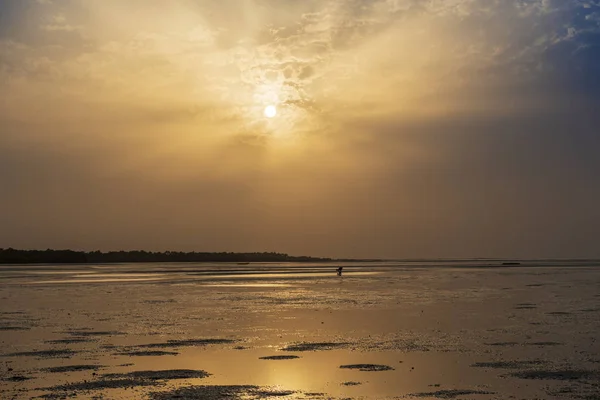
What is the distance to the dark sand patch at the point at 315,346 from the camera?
2261cm

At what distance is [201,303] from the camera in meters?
42.3

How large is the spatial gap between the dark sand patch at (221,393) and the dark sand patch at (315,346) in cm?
617

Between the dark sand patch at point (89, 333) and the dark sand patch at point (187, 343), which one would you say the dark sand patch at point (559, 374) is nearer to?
the dark sand patch at point (187, 343)

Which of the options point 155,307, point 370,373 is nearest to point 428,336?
point 370,373

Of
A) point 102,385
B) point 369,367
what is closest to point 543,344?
point 369,367

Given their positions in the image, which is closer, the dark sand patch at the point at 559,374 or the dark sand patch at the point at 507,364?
the dark sand patch at the point at 559,374

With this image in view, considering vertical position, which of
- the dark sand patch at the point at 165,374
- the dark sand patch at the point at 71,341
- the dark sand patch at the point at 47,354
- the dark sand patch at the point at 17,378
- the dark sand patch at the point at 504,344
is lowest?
the dark sand patch at the point at 17,378

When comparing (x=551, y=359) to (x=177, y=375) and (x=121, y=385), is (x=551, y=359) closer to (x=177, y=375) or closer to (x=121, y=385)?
(x=177, y=375)

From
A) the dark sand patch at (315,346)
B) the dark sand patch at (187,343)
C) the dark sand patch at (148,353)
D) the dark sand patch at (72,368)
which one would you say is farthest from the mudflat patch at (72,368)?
the dark sand patch at (315,346)

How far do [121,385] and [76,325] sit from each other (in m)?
14.3

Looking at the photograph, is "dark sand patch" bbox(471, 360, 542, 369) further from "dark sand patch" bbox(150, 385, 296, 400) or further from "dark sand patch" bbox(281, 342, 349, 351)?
"dark sand patch" bbox(150, 385, 296, 400)

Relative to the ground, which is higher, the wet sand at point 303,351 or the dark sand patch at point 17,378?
the wet sand at point 303,351

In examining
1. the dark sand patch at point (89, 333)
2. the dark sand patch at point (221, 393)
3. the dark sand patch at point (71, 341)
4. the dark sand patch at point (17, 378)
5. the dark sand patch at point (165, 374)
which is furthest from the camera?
the dark sand patch at point (89, 333)

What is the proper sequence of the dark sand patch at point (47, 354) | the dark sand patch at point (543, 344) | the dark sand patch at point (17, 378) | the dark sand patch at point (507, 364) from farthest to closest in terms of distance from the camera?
the dark sand patch at point (543, 344), the dark sand patch at point (47, 354), the dark sand patch at point (507, 364), the dark sand patch at point (17, 378)
